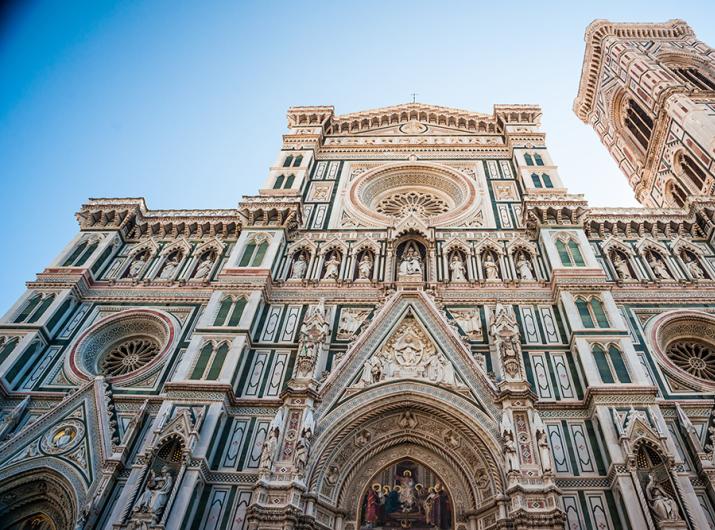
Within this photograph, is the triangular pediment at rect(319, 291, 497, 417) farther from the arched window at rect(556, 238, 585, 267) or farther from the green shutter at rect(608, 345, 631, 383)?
the arched window at rect(556, 238, 585, 267)

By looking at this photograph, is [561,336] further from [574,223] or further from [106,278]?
[106,278]

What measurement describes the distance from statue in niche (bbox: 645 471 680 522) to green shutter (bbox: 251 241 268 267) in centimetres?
973

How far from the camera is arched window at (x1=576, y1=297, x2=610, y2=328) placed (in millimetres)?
12391

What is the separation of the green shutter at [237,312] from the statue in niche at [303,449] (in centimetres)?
355

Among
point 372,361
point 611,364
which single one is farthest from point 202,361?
point 611,364

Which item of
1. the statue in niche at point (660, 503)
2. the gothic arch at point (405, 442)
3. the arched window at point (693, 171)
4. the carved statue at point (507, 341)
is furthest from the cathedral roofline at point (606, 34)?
the statue in niche at point (660, 503)

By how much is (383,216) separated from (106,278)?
25.8ft

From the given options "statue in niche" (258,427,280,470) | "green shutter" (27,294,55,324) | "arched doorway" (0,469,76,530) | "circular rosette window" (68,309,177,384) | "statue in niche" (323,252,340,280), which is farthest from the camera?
"statue in niche" (323,252,340,280)

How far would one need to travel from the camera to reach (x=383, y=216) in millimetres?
17031

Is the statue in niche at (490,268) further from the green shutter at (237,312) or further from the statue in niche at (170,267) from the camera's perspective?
the statue in niche at (170,267)

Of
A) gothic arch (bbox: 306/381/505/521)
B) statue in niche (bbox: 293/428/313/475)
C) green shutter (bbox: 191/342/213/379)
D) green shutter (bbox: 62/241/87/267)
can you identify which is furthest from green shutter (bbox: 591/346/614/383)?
green shutter (bbox: 62/241/87/267)

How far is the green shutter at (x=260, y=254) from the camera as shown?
14.7 meters

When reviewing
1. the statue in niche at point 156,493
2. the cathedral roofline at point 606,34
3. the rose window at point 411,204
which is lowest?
the statue in niche at point 156,493

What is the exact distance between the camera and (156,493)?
9430 millimetres
